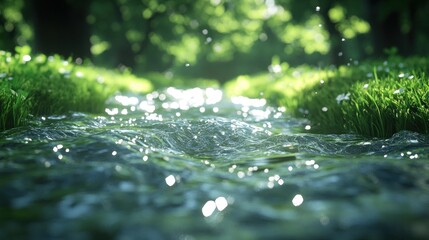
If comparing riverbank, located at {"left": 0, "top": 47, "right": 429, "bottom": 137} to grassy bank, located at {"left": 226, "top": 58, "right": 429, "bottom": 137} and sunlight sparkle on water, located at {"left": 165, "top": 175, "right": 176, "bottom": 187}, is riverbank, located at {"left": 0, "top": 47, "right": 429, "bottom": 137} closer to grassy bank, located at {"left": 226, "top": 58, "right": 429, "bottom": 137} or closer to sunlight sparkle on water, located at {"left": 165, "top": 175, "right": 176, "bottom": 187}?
grassy bank, located at {"left": 226, "top": 58, "right": 429, "bottom": 137}

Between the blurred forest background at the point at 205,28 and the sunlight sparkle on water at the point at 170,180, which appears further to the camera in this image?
the blurred forest background at the point at 205,28

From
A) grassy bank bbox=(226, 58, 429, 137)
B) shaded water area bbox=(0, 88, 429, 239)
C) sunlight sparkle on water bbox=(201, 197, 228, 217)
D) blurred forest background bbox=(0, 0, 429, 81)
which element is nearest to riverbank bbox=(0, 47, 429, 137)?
grassy bank bbox=(226, 58, 429, 137)

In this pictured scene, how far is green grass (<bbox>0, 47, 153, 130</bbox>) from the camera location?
4.60 metres

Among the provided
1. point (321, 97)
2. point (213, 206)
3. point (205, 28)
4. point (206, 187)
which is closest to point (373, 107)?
point (321, 97)

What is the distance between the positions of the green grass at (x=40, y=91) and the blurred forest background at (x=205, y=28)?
8.27ft

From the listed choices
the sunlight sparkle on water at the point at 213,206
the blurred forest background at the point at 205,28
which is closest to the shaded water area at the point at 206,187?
the sunlight sparkle on water at the point at 213,206

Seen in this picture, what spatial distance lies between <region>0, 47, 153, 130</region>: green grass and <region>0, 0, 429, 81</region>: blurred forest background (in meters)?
2.52

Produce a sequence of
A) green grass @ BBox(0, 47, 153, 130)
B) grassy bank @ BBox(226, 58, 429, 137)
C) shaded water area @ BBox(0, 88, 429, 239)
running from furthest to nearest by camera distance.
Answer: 1. green grass @ BBox(0, 47, 153, 130)
2. grassy bank @ BBox(226, 58, 429, 137)
3. shaded water area @ BBox(0, 88, 429, 239)

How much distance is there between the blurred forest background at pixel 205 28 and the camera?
1310cm

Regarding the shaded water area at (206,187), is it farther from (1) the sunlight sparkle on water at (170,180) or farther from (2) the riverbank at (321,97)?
(2) the riverbank at (321,97)

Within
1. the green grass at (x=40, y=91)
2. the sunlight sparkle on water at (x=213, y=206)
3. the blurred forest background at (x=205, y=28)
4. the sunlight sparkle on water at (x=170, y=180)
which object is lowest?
the sunlight sparkle on water at (x=213, y=206)

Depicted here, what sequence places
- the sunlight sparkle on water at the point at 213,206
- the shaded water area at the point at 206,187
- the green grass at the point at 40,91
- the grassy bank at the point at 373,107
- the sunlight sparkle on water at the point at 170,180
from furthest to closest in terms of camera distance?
the green grass at the point at 40,91 → the grassy bank at the point at 373,107 → the sunlight sparkle on water at the point at 170,180 → the sunlight sparkle on water at the point at 213,206 → the shaded water area at the point at 206,187

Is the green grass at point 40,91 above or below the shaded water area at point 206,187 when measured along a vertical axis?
above

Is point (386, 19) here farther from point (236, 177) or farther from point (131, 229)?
point (131, 229)
